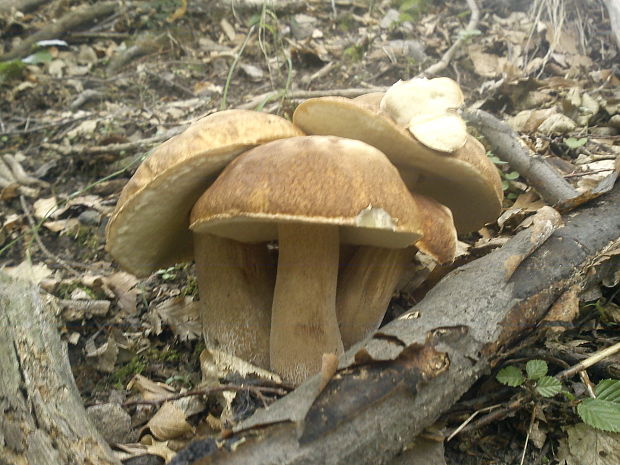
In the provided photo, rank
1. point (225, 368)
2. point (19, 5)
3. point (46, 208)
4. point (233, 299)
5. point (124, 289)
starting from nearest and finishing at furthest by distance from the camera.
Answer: point (225, 368), point (233, 299), point (124, 289), point (46, 208), point (19, 5)

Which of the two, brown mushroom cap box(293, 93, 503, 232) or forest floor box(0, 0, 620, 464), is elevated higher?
brown mushroom cap box(293, 93, 503, 232)

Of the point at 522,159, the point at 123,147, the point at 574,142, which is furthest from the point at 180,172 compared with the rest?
the point at 574,142

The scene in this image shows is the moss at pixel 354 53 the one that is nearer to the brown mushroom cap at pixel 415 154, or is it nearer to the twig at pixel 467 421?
the brown mushroom cap at pixel 415 154

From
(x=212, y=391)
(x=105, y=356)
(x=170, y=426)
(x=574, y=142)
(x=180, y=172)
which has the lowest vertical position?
(x=105, y=356)

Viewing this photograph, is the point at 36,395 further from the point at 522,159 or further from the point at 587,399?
the point at 522,159

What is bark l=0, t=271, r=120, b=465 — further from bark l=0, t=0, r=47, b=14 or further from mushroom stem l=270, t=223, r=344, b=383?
bark l=0, t=0, r=47, b=14

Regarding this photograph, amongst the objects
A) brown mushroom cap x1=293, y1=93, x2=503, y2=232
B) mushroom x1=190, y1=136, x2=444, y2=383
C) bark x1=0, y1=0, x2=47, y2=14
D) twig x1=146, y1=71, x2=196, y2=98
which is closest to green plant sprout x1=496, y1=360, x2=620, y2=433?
mushroom x1=190, y1=136, x2=444, y2=383
